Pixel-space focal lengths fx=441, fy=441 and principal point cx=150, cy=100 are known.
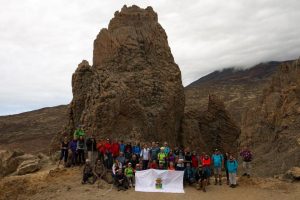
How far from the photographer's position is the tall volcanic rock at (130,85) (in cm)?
2325

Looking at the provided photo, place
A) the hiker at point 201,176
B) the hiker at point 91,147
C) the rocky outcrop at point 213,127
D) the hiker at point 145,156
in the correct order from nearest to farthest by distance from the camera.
Answer: the hiker at point 201,176
the hiker at point 145,156
the hiker at point 91,147
the rocky outcrop at point 213,127

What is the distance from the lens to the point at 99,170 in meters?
20.4

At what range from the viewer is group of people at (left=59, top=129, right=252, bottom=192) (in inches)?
756

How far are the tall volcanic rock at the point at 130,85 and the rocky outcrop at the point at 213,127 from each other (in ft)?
4.51

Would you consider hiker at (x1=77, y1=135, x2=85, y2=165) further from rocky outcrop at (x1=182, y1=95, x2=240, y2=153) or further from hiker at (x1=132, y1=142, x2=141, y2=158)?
rocky outcrop at (x1=182, y1=95, x2=240, y2=153)

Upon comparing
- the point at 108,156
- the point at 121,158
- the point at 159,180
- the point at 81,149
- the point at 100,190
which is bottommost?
the point at 100,190

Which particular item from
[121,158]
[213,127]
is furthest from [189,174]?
[213,127]

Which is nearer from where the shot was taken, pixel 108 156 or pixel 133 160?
pixel 133 160

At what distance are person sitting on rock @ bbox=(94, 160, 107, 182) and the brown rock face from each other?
12.2 meters

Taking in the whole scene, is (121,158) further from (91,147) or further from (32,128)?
(32,128)

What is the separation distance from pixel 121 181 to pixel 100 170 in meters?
1.77

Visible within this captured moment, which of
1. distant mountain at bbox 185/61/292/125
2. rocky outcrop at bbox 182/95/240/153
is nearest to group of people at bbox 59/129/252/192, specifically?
rocky outcrop at bbox 182/95/240/153

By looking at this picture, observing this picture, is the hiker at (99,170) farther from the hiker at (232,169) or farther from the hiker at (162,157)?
the hiker at (232,169)

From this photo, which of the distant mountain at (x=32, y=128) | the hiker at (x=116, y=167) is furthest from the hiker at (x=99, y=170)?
the distant mountain at (x=32, y=128)
